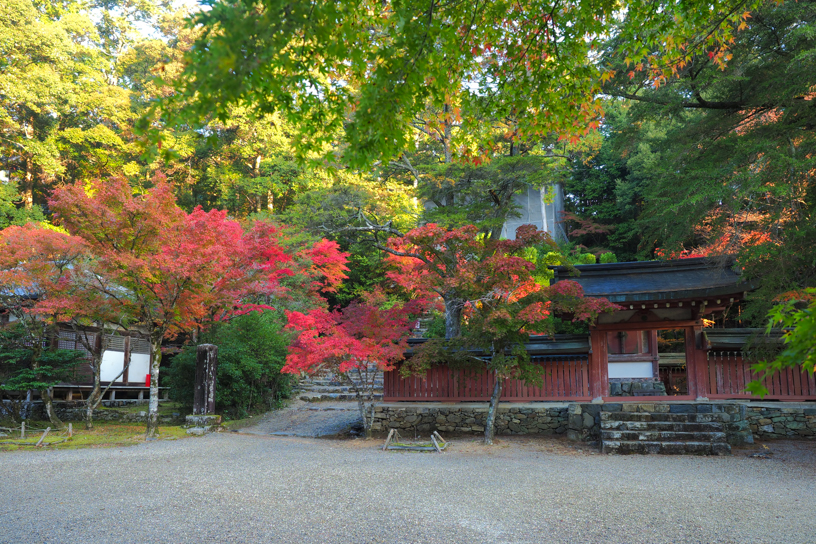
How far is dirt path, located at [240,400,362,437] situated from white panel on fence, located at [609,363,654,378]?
7.34 metres

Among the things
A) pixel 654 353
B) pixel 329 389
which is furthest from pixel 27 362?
pixel 654 353

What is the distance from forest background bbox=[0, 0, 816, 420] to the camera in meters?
3.96

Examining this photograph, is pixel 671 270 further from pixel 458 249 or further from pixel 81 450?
pixel 81 450

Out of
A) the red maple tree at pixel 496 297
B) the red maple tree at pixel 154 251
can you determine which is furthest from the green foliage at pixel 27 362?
the red maple tree at pixel 496 297

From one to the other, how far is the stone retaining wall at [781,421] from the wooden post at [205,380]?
39.2ft

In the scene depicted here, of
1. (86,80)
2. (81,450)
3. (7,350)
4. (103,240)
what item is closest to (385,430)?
(81,450)

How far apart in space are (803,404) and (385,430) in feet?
29.1

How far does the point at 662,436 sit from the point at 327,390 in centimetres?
1085

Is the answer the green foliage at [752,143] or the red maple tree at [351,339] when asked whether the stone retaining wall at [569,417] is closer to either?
the red maple tree at [351,339]

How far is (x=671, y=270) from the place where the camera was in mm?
12031

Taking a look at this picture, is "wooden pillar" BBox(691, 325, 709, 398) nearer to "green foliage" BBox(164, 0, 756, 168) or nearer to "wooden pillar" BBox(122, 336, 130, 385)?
"green foliage" BBox(164, 0, 756, 168)

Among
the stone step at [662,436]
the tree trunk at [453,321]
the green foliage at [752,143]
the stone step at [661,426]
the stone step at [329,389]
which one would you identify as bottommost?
the stone step at [662,436]

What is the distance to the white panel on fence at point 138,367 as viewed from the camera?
1641 cm

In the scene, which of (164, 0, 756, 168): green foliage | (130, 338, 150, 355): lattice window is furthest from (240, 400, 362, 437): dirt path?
(164, 0, 756, 168): green foliage
